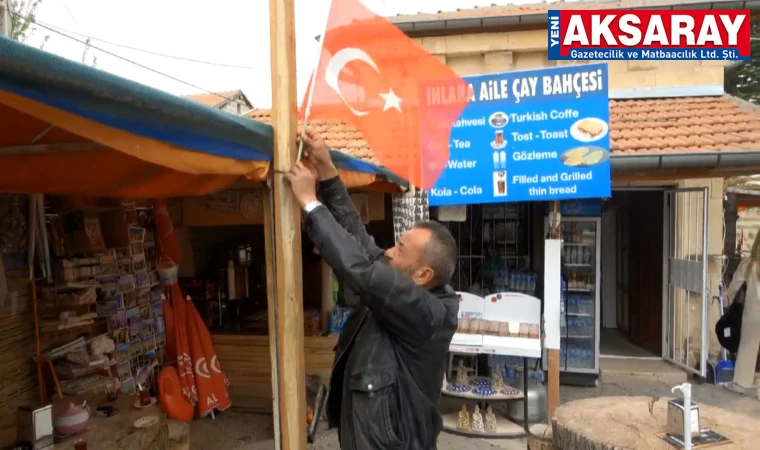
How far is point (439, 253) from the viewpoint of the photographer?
2.04 metres

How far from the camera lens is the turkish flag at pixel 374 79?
240 cm

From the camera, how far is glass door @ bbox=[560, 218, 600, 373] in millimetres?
7430

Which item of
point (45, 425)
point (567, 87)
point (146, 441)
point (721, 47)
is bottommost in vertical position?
point (146, 441)

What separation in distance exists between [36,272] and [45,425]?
142 cm

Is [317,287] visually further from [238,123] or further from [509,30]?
[238,123]

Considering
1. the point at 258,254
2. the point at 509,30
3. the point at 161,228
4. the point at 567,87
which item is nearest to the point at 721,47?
the point at 509,30

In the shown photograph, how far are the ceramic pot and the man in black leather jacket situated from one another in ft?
7.30

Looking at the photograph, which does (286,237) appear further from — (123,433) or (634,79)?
(634,79)

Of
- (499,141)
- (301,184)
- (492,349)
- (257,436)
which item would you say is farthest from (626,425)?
(257,436)

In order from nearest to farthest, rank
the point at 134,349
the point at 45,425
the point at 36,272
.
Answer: the point at 45,425 < the point at 36,272 < the point at 134,349

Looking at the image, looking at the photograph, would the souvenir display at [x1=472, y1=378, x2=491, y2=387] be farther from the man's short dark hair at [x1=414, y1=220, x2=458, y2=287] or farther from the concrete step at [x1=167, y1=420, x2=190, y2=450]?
the man's short dark hair at [x1=414, y1=220, x2=458, y2=287]

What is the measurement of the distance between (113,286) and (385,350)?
3968 mm

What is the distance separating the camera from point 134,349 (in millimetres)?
5254

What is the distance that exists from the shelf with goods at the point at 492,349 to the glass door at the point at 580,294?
1683 mm
